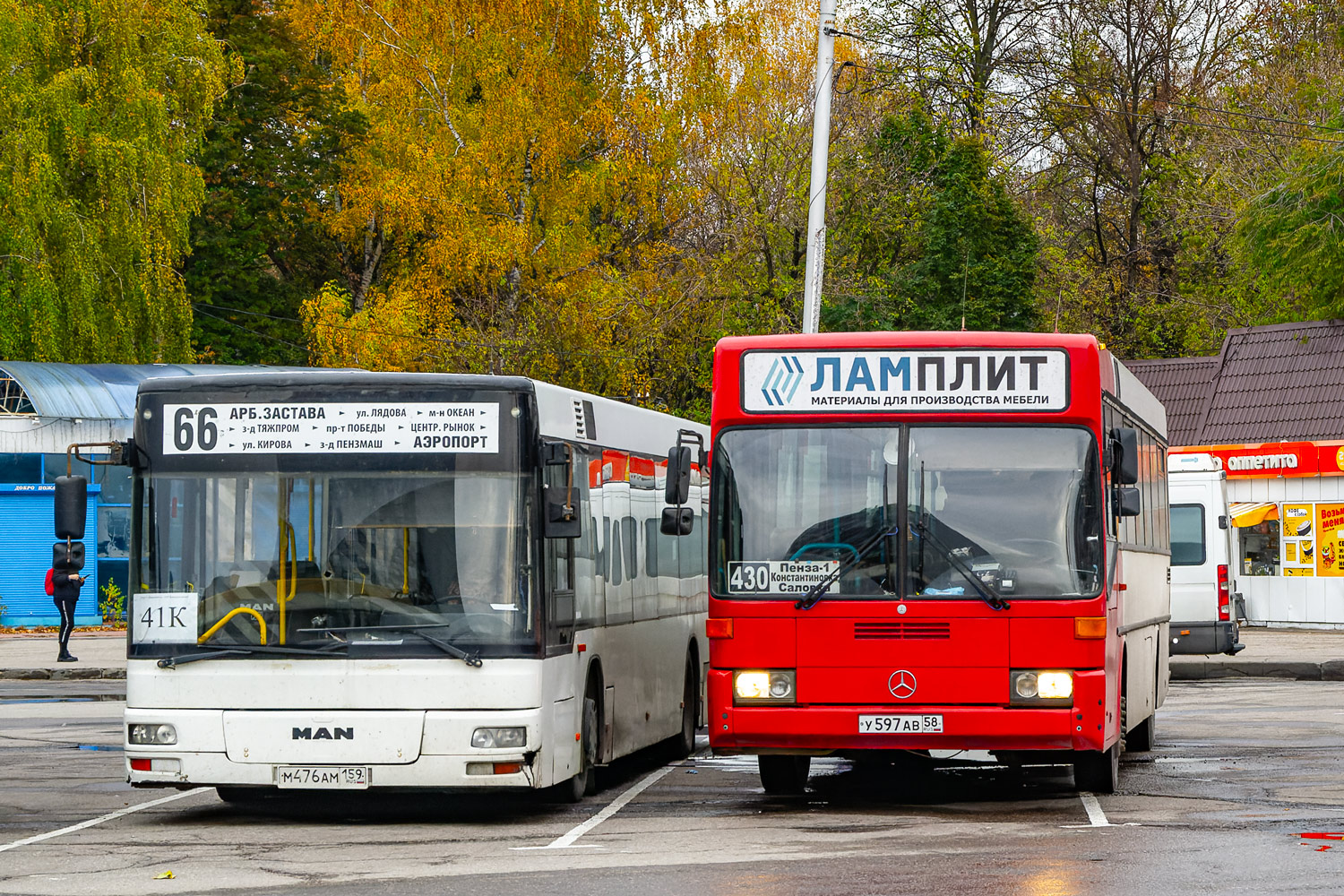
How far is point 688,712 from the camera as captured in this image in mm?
16594

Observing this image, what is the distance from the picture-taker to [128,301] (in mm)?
40875

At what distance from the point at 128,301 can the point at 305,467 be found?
31.0 m

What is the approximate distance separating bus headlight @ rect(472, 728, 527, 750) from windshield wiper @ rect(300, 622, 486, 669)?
14.6 inches

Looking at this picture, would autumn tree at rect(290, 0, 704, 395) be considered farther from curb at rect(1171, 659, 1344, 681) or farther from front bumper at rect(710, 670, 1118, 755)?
front bumper at rect(710, 670, 1118, 755)

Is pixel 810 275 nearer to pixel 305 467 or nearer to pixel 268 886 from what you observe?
pixel 305 467

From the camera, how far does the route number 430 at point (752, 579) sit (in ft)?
38.3

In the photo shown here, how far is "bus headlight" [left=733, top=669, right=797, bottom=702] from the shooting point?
38.0ft

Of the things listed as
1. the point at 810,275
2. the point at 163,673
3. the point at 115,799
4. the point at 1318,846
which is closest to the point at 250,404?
the point at 163,673

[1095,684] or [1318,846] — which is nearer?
[1318,846]

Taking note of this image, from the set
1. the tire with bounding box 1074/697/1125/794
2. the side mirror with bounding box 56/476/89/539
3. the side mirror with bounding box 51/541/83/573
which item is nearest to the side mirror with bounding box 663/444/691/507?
the tire with bounding box 1074/697/1125/794

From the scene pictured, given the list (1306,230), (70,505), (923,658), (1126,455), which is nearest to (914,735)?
(923,658)

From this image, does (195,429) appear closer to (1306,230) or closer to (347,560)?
(347,560)

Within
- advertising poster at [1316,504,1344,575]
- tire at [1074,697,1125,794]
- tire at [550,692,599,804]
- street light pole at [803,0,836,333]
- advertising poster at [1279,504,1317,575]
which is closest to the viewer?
tire at [550,692,599,804]

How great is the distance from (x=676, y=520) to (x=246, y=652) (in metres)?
2.73
